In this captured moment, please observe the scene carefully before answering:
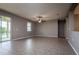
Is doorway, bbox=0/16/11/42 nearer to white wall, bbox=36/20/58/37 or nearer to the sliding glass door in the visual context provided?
the sliding glass door

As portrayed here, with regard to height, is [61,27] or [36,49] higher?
[61,27]

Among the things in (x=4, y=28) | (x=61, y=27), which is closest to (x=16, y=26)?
(x=4, y=28)

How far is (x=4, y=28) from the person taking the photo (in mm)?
9195

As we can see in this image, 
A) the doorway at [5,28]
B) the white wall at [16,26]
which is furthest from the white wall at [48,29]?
the doorway at [5,28]

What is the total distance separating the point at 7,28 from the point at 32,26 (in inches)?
256

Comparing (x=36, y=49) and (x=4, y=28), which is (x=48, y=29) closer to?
(x=4, y=28)

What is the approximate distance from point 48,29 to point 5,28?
8171 millimetres

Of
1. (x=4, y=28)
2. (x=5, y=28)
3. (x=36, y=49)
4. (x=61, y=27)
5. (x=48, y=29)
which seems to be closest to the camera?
(x=36, y=49)

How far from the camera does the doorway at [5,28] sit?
8.82m

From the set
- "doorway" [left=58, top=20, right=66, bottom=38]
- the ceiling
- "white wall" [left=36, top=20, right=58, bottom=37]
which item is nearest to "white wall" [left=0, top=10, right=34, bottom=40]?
the ceiling
